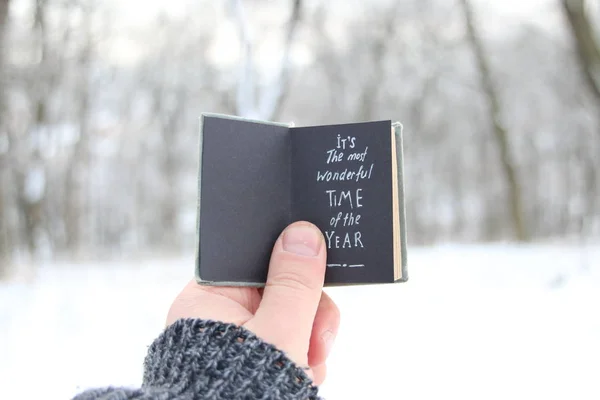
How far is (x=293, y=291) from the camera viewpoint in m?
0.89

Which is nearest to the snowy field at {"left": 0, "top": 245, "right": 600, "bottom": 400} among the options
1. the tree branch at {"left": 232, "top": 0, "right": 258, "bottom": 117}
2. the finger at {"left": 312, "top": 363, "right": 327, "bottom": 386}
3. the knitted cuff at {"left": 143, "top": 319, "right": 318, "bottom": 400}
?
the finger at {"left": 312, "top": 363, "right": 327, "bottom": 386}

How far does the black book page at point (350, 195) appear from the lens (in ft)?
3.11

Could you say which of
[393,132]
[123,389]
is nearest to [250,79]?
[393,132]

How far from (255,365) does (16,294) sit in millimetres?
3945

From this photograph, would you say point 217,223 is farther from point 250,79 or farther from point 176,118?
point 176,118

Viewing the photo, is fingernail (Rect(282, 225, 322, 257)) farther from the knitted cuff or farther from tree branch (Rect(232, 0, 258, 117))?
tree branch (Rect(232, 0, 258, 117))

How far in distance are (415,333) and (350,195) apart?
2.07m

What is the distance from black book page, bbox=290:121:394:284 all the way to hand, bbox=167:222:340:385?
0.13ft

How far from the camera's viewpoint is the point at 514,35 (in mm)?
10141

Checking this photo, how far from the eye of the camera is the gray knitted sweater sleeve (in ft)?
2.43

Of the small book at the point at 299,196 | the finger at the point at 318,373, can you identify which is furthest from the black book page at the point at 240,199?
the finger at the point at 318,373

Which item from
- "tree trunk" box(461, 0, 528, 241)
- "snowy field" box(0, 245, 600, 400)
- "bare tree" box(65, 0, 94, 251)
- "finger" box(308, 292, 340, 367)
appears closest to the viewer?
"finger" box(308, 292, 340, 367)

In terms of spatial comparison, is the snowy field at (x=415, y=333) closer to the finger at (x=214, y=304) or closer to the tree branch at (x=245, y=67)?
the finger at (x=214, y=304)

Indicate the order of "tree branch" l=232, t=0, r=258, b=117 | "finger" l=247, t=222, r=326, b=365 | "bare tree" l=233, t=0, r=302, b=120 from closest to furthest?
"finger" l=247, t=222, r=326, b=365, "tree branch" l=232, t=0, r=258, b=117, "bare tree" l=233, t=0, r=302, b=120
